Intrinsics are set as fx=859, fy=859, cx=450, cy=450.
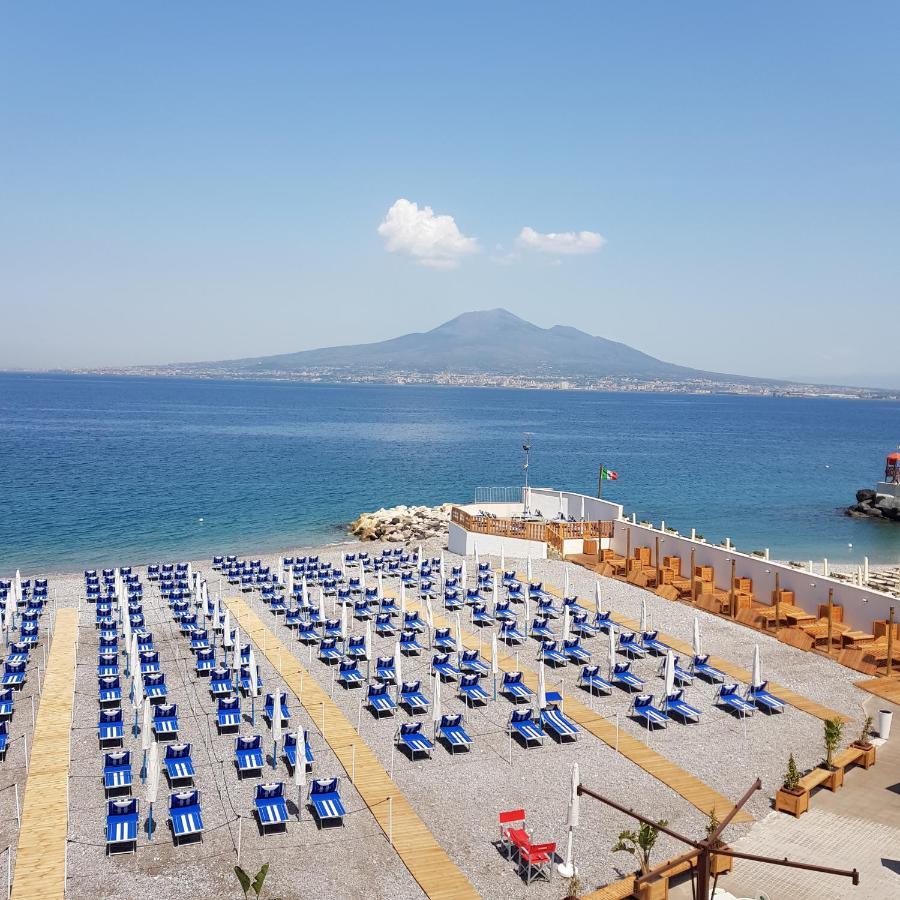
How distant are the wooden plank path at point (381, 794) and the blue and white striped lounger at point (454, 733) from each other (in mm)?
1319

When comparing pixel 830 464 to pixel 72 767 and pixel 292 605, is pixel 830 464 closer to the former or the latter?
pixel 292 605

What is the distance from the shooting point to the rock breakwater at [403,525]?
1567 inches

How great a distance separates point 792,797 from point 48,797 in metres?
10.8

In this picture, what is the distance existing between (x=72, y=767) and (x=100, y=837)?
2.59 m

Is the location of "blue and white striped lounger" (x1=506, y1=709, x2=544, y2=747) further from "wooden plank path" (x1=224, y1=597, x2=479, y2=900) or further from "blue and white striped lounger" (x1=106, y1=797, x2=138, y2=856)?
"blue and white striped lounger" (x1=106, y1=797, x2=138, y2=856)

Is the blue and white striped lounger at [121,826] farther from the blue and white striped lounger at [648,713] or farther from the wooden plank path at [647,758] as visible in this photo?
the blue and white striped lounger at [648,713]

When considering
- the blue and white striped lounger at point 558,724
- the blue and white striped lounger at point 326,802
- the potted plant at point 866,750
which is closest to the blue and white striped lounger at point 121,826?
the blue and white striped lounger at point 326,802

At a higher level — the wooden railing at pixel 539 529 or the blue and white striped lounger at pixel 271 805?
the wooden railing at pixel 539 529

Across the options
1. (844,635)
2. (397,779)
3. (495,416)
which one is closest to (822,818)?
(397,779)

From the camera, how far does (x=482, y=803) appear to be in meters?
12.7

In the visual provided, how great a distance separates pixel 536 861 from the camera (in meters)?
10.7

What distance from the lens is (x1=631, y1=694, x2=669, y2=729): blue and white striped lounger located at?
51.1ft

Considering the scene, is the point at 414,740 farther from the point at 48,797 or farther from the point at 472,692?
the point at 48,797

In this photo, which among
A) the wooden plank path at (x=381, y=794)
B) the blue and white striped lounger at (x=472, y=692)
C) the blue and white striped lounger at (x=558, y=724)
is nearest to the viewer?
the wooden plank path at (x=381, y=794)
